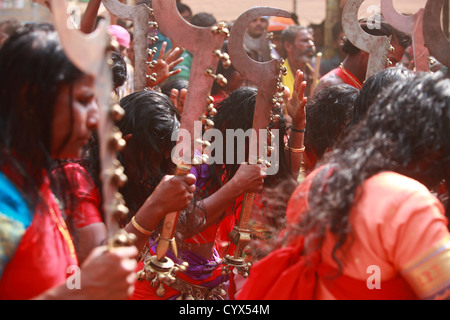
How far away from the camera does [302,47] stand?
629cm

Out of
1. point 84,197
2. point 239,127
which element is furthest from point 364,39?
point 84,197

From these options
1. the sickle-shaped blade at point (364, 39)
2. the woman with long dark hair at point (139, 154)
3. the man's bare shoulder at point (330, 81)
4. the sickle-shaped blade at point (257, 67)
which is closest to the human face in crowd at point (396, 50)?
the man's bare shoulder at point (330, 81)

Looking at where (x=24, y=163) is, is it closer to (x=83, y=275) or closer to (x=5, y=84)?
(x=5, y=84)

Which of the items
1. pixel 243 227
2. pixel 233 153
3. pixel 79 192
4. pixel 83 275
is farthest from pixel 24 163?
pixel 233 153

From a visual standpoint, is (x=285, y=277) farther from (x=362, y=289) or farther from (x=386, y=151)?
(x=386, y=151)

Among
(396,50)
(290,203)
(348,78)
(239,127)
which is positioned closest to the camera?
(290,203)

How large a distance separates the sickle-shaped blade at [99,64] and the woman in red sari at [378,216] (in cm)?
56

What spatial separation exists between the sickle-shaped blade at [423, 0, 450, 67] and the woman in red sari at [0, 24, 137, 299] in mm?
1643

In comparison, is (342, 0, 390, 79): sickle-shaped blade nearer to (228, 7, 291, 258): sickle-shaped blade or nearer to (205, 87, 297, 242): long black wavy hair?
(205, 87, 297, 242): long black wavy hair

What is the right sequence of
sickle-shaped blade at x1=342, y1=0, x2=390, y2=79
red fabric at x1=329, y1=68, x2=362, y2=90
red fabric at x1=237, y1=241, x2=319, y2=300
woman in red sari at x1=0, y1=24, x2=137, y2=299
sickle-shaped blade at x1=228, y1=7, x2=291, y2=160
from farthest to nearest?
red fabric at x1=329, y1=68, x2=362, y2=90 → sickle-shaped blade at x1=342, y1=0, x2=390, y2=79 → sickle-shaped blade at x1=228, y1=7, x2=291, y2=160 → red fabric at x1=237, y1=241, x2=319, y2=300 → woman in red sari at x1=0, y1=24, x2=137, y2=299

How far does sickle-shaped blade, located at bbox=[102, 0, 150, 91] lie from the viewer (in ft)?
10.0

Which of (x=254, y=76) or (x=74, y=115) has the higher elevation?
(x=74, y=115)

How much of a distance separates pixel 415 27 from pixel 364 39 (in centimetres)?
60

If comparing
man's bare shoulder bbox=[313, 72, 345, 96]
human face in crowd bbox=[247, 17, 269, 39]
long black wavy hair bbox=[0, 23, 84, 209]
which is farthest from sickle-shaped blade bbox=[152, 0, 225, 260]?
human face in crowd bbox=[247, 17, 269, 39]
